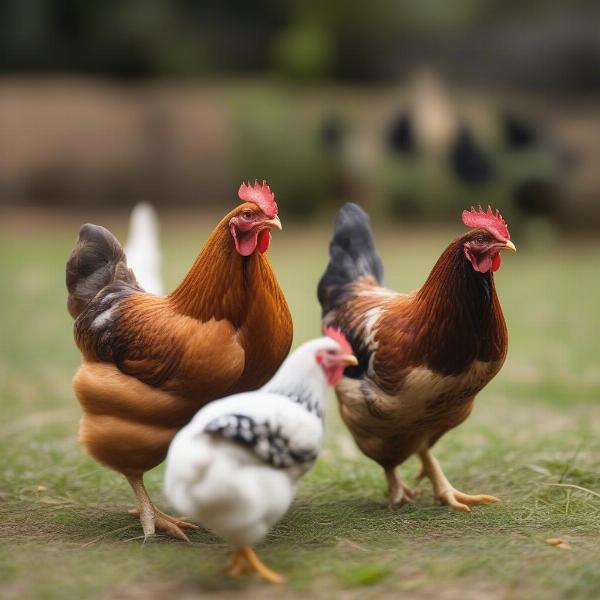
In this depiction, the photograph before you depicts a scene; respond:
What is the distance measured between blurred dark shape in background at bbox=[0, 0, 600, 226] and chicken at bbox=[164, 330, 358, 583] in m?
11.4

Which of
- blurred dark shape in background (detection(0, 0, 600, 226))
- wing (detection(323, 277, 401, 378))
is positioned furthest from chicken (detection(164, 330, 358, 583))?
blurred dark shape in background (detection(0, 0, 600, 226))

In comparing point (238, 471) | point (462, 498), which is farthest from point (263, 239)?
point (462, 498)

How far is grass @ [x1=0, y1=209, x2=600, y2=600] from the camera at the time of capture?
3.23 metres

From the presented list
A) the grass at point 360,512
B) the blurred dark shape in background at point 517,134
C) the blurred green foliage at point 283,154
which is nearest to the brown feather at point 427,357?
the grass at point 360,512

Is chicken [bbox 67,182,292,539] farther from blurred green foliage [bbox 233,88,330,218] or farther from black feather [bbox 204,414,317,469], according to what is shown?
blurred green foliage [bbox 233,88,330,218]

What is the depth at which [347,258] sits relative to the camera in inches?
187

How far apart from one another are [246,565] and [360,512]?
3.46 ft

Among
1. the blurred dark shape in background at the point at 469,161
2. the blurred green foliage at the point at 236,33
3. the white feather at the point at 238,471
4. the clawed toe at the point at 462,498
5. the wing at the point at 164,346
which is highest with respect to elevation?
the blurred green foliage at the point at 236,33

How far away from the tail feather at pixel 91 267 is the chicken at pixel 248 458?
1.24 meters

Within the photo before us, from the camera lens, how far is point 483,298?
12.7 feet

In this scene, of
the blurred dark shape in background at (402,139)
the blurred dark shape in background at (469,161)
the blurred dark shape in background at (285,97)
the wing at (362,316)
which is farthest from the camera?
the blurred dark shape in background at (285,97)

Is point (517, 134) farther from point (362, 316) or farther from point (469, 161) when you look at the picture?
point (362, 316)

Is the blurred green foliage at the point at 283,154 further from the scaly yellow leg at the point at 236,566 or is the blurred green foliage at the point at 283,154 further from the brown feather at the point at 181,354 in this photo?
the scaly yellow leg at the point at 236,566

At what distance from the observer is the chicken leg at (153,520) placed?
12.8 ft
